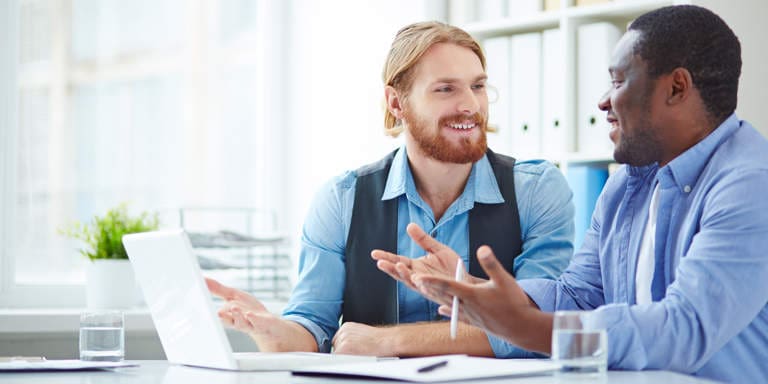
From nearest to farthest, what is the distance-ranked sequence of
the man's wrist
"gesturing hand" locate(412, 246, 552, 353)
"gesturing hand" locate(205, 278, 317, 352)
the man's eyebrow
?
"gesturing hand" locate(412, 246, 552, 353), "gesturing hand" locate(205, 278, 317, 352), the man's wrist, the man's eyebrow

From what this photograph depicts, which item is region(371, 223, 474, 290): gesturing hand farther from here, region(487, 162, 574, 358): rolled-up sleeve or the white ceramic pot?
the white ceramic pot

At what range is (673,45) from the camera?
1730 mm

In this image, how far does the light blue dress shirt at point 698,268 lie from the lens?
1.47 m

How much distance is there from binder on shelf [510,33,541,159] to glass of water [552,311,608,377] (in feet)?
5.72

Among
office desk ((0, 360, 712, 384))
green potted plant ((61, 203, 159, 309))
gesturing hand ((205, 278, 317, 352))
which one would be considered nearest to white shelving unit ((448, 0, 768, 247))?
gesturing hand ((205, 278, 317, 352))

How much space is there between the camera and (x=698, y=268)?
1.51 meters

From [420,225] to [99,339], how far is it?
811 millimetres

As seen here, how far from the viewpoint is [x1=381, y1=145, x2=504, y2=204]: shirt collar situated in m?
2.30

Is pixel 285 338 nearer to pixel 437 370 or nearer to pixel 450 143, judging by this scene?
pixel 450 143

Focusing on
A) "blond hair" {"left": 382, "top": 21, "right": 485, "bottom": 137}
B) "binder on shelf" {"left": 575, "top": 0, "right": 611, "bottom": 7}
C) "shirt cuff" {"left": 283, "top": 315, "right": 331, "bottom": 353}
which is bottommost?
"shirt cuff" {"left": 283, "top": 315, "right": 331, "bottom": 353}

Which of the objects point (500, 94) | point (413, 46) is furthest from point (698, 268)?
point (500, 94)

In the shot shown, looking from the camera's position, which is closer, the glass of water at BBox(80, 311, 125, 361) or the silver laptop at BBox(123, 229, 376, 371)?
the silver laptop at BBox(123, 229, 376, 371)

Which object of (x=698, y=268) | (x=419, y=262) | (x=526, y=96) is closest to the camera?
(x=698, y=268)

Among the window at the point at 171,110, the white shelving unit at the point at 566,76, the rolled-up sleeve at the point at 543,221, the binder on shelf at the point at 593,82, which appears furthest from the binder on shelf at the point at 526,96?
the rolled-up sleeve at the point at 543,221
